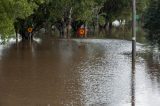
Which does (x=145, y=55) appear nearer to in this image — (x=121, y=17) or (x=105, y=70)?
(x=105, y=70)

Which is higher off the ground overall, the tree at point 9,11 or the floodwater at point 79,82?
the tree at point 9,11

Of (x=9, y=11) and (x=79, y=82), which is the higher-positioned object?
(x=9, y=11)

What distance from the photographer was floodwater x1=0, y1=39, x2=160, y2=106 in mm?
12883

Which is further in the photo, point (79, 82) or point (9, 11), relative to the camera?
point (9, 11)

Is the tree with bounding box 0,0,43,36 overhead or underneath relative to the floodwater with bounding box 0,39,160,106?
overhead

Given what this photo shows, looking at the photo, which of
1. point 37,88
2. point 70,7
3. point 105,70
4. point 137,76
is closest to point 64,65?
point 105,70

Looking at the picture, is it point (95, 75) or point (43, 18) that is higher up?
point (43, 18)

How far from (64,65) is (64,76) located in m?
3.89

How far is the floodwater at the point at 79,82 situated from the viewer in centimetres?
1288

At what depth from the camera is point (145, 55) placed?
→ 2667 centimetres

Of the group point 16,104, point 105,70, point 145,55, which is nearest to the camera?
point 16,104

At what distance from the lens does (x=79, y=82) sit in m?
16.2

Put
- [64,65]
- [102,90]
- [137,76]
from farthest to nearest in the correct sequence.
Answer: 1. [64,65]
2. [137,76]
3. [102,90]

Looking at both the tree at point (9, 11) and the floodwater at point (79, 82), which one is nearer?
the floodwater at point (79, 82)
